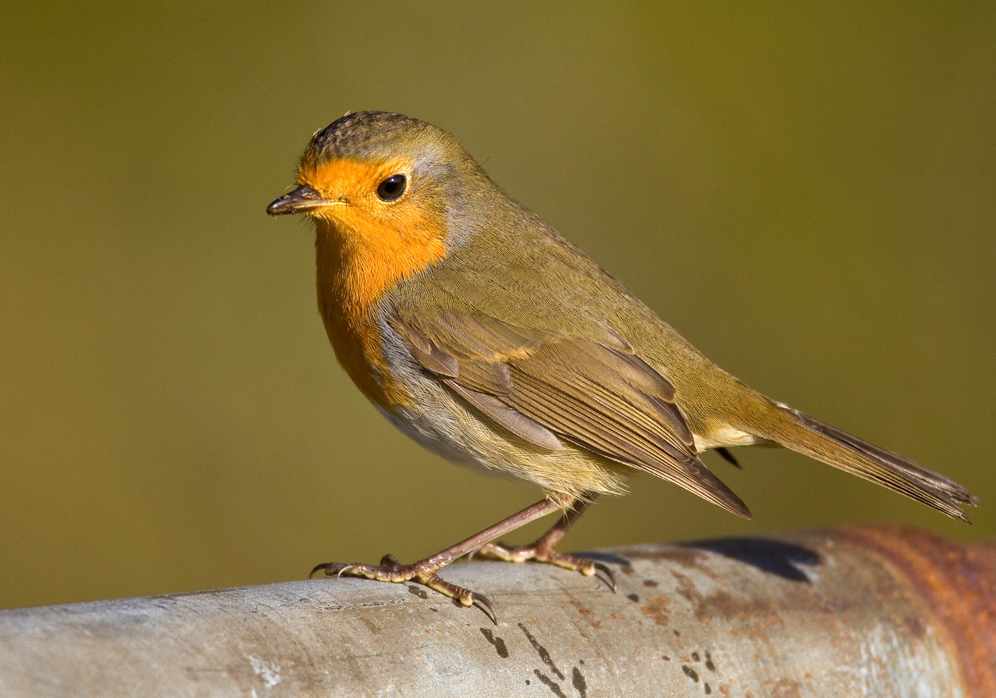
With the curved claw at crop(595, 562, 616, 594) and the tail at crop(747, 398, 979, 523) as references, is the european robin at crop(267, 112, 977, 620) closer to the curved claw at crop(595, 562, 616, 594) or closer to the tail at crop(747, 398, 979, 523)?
the tail at crop(747, 398, 979, 523)

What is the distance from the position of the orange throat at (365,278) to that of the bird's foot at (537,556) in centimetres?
66

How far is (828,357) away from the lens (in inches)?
228

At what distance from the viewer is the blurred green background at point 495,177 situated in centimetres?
500

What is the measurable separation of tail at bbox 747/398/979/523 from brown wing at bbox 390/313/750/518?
32 cm

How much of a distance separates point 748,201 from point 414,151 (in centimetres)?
323

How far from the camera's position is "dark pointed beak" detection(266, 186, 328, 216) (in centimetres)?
293

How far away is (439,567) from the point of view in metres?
2.70

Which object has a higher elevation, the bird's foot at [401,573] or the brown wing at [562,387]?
the brown wing at [562,387]

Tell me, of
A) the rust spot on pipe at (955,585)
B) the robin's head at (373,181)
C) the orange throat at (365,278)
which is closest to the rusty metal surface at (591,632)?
the rust spot on pipe at (955,585)

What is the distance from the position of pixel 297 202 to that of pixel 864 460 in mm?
1826

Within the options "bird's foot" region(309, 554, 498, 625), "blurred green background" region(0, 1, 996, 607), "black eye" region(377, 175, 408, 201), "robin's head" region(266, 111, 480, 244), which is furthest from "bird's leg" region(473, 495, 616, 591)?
"blurred green background" region(0, 1, 996, 607)

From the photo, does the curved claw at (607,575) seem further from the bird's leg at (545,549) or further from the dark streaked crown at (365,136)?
the dark streaked crown at (365,136)

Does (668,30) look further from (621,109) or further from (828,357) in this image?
(828,357)

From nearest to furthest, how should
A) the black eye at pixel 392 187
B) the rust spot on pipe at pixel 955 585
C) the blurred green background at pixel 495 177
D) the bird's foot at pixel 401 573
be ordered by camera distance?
the bird's foot at pixel 401 573 < the rust spot on pipe at pixel 955 585 < the black eye at pixel 392 187 < the blurred green background at pixel 495 177
